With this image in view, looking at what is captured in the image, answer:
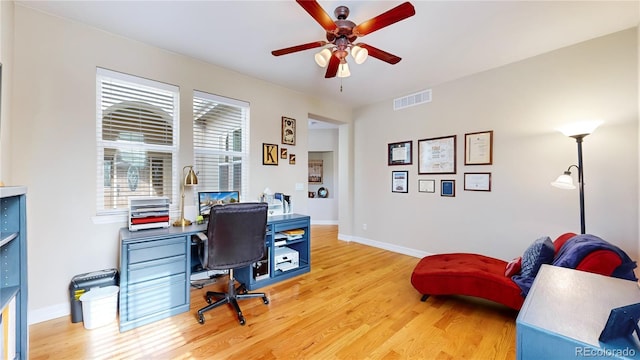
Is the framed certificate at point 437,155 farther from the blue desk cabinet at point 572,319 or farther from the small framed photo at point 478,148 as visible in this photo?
the blue desk cabinet at point 572,319

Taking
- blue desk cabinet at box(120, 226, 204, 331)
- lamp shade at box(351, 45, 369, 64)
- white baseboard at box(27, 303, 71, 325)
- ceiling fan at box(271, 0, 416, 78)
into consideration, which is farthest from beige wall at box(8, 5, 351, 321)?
lamp shade at box(351, 45, 369, 64)

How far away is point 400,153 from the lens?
171 inches

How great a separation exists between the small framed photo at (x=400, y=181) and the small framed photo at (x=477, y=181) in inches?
36.1

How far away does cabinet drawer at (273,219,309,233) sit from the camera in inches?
121

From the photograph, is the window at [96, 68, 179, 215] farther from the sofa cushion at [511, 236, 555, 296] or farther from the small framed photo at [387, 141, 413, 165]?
the sofa cushion at [511, 236, 555, 296]

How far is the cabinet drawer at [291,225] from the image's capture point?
10.1 ft

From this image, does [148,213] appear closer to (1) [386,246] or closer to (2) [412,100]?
(1) [386,246]

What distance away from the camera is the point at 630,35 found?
2.42 meters

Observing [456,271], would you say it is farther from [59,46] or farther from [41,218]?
[59,46]

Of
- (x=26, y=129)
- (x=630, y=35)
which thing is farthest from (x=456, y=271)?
(x=26, y=129)

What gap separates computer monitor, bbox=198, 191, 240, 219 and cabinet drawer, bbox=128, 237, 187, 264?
0.67 m

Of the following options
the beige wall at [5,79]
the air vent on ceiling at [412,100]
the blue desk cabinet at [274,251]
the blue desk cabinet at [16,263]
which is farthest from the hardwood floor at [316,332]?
the air vent on ceiling at [412,100]

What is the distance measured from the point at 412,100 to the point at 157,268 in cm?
415

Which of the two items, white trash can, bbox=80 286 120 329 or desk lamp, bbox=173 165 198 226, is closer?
white trash can, bbox=80 286 120 329
